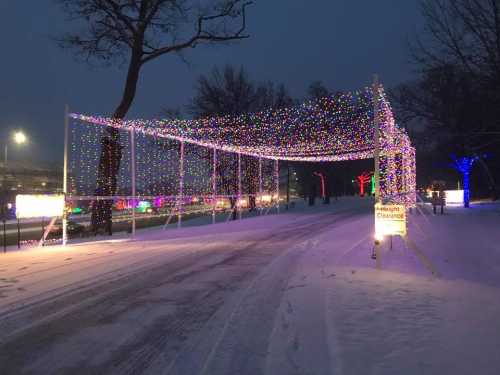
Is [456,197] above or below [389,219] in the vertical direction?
above

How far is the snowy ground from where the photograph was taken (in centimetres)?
435

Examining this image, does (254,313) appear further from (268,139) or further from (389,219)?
(268,139)

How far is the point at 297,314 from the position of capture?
5871 millimetres

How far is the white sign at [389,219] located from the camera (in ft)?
27.2

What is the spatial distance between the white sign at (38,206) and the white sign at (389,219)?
904 centimetres

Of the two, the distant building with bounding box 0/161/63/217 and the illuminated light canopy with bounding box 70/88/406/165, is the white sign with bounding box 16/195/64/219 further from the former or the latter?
the distant building with bounding box 0/161/63/217

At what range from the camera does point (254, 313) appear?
604cm

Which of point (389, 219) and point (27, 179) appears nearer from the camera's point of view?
point (389, 219)

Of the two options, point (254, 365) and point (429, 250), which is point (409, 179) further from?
point (254, 365)

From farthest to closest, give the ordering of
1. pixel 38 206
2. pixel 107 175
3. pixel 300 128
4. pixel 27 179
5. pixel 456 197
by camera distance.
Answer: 1. pixel 27 179
2. pixel 456 197
3. pixel 300 128
4. pixel 107 175
5. pixel 38 206

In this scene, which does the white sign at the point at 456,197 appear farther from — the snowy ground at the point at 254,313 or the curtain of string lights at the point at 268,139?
the snowy ground at the point at 254,313

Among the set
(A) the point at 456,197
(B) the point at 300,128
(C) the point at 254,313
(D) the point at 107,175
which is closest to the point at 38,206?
(D) the point at 107,175

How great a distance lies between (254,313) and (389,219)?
3492mm

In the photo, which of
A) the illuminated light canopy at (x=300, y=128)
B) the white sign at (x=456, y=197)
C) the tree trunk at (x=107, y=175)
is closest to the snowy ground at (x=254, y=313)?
the illuminated light canopy at (x=300, y=128)
